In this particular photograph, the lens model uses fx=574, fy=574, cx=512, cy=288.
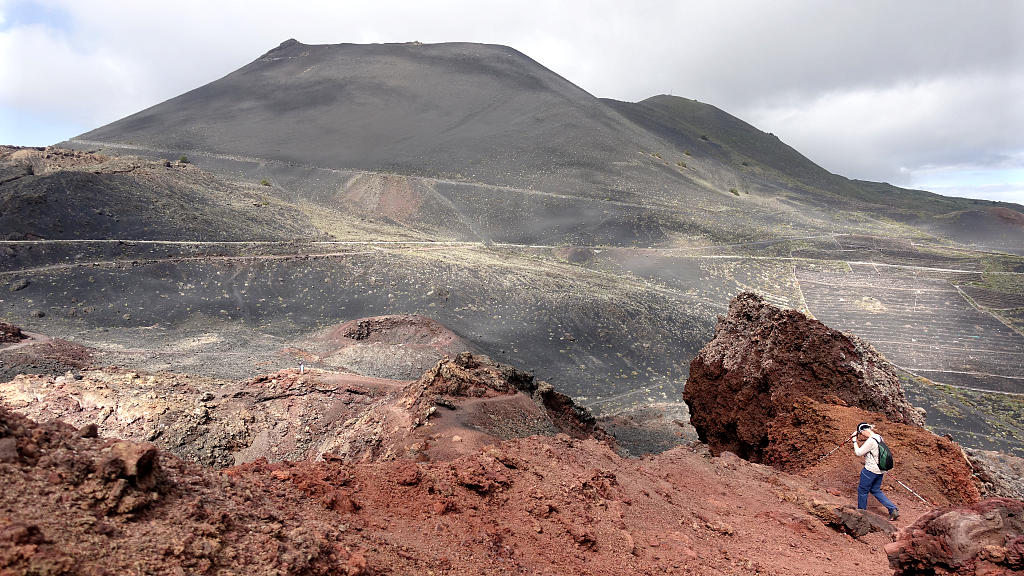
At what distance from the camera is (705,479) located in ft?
21.0

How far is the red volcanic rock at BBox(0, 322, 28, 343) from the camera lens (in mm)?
12516

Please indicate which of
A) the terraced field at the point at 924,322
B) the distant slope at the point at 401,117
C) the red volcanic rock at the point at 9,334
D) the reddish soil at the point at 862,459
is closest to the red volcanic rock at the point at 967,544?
the reddish soil at the point at 862,459

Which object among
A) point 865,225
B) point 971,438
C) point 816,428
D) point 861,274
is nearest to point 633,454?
point 816,428

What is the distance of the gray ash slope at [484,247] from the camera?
751 inches

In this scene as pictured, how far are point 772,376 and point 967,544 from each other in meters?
5.19

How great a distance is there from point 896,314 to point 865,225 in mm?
25029

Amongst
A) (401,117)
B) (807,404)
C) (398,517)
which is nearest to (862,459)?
(807,404)

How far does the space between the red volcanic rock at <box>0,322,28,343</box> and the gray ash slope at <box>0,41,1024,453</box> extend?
5.41 feet

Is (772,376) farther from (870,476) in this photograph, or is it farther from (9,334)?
(9,334)

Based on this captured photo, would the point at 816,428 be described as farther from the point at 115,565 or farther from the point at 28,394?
the point at 28,394

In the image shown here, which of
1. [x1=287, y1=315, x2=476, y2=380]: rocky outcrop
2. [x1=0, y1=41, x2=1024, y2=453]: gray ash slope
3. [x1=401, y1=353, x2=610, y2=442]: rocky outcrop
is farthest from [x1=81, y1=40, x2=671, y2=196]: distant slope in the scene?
[x1=401, y1=353, x2=610, y2=442]: rocky outcrop

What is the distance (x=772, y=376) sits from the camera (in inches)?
332

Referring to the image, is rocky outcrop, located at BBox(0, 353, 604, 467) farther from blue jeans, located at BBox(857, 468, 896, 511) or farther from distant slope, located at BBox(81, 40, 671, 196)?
distant slope, located at BBox(81, 40, 671, 196)

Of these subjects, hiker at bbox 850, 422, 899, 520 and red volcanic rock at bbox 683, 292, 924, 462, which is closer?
hiker at bbox 850, 422, 899, 520
